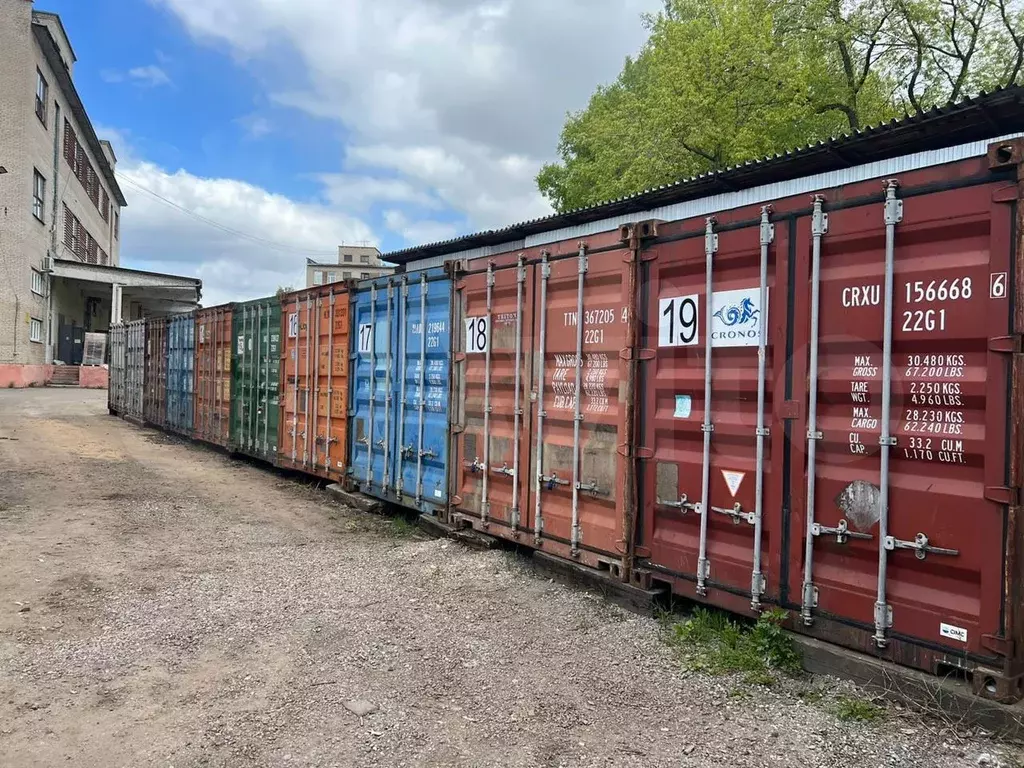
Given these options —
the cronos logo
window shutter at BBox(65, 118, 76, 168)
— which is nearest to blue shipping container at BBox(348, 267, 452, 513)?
the cronos logo

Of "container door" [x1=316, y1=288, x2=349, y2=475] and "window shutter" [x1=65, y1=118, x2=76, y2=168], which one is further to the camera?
"window shutter" [x1=65, y1=118, x2=76, y2=168]

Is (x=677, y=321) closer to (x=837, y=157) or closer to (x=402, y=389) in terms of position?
(x=837, y=157)

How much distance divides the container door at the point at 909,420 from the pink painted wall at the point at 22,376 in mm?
33920

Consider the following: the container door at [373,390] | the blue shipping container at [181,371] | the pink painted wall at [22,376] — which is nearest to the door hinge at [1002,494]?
the container door at [373,390]

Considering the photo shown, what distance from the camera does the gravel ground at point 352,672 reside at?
11.2 feet

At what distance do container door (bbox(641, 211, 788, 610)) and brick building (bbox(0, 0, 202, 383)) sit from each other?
32896 mm

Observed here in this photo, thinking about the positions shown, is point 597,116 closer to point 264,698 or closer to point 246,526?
point 246,526

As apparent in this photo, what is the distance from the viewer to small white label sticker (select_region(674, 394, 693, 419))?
4.95 m

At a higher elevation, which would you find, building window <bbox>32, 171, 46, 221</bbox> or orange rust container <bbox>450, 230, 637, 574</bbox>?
building window <bbox>32, 171, 46, 221</bbox>

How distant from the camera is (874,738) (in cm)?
345

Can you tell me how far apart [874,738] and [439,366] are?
206 inches

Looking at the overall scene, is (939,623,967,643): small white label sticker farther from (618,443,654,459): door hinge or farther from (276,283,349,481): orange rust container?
(276,283,349,481): orange rust container

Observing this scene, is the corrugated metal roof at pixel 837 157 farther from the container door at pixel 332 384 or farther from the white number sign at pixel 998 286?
the container door at pixel 332 384

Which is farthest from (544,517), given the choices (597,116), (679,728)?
(597,116)
